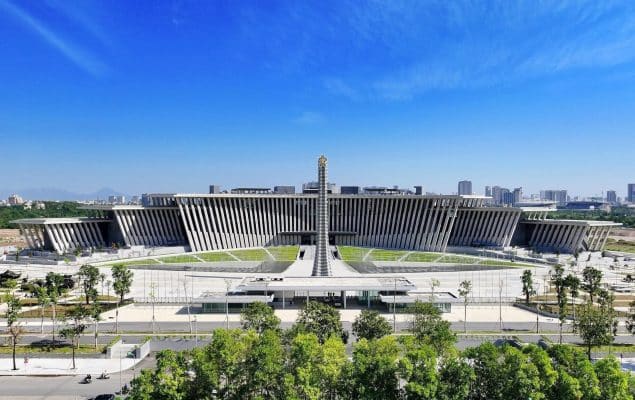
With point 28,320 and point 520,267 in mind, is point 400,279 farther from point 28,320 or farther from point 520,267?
point 28,320

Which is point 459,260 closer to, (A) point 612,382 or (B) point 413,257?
(B) point 413,257

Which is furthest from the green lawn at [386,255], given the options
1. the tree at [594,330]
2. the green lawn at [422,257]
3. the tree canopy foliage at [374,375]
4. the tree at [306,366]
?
the tree at [306,366]

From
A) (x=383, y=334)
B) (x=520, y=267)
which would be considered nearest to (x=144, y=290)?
(x=383, y=334)

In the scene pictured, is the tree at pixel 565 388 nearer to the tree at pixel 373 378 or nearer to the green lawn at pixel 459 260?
the tree at pixel 373 378

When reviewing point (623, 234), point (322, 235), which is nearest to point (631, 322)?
point (322, 235)

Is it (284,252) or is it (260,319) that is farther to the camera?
(284,252)

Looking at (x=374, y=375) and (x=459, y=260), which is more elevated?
(x=374, y=375)

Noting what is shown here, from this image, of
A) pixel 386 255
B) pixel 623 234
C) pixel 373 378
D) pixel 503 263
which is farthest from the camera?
pixel 623 234
